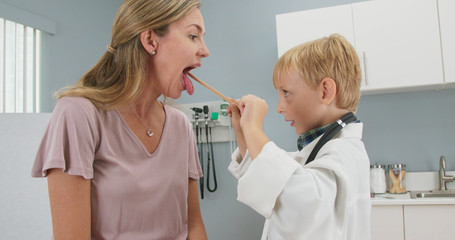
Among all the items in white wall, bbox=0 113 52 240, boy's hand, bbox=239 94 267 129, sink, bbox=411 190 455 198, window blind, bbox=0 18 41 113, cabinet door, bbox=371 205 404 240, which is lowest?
cabinet door, bbox=371 205 404 240

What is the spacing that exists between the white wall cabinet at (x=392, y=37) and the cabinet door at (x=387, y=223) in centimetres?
80

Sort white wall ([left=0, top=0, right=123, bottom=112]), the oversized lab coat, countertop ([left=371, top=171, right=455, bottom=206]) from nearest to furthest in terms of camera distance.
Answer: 1. the oversized lab coat
2. countertop ([left=371, top=171, right=455, bottom=206])
3. white wall ([left=0, top=0, right=123, bottom=112])

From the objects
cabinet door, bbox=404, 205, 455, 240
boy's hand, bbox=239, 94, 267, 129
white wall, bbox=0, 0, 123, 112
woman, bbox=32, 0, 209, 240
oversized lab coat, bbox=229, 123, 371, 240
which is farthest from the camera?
white wall, bbox=0, 0, 123, 112

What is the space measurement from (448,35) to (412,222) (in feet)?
3.99

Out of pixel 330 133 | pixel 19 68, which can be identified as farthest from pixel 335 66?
pixel 19 68

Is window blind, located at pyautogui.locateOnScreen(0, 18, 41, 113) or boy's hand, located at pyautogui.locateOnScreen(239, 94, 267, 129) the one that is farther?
window blind, located at pyautogui.locateOnScreen(0, 18, 41, 113)

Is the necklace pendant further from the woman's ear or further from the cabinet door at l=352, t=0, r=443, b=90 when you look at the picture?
the cabinet door at l=352, t=0, r=443, b=90

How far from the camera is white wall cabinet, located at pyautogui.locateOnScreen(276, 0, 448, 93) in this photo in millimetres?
2174

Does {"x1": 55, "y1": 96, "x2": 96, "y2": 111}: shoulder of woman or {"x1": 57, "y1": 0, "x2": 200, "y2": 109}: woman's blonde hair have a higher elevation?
{"x1": 57, "y1": 0, "x2": 200, "y2": 109}: woman's blonde hair

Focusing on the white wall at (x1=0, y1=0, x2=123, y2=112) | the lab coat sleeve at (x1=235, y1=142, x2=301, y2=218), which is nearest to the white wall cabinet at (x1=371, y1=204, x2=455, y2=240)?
the lab coat sleeve at (x1=235, y1=142, x2=301, y2=218)

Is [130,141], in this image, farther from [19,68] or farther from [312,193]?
[19,68]

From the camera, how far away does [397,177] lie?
8.02ft

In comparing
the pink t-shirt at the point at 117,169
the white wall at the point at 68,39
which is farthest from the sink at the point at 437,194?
the white wall at the point at 68,39

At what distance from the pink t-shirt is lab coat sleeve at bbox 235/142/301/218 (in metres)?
0.35
